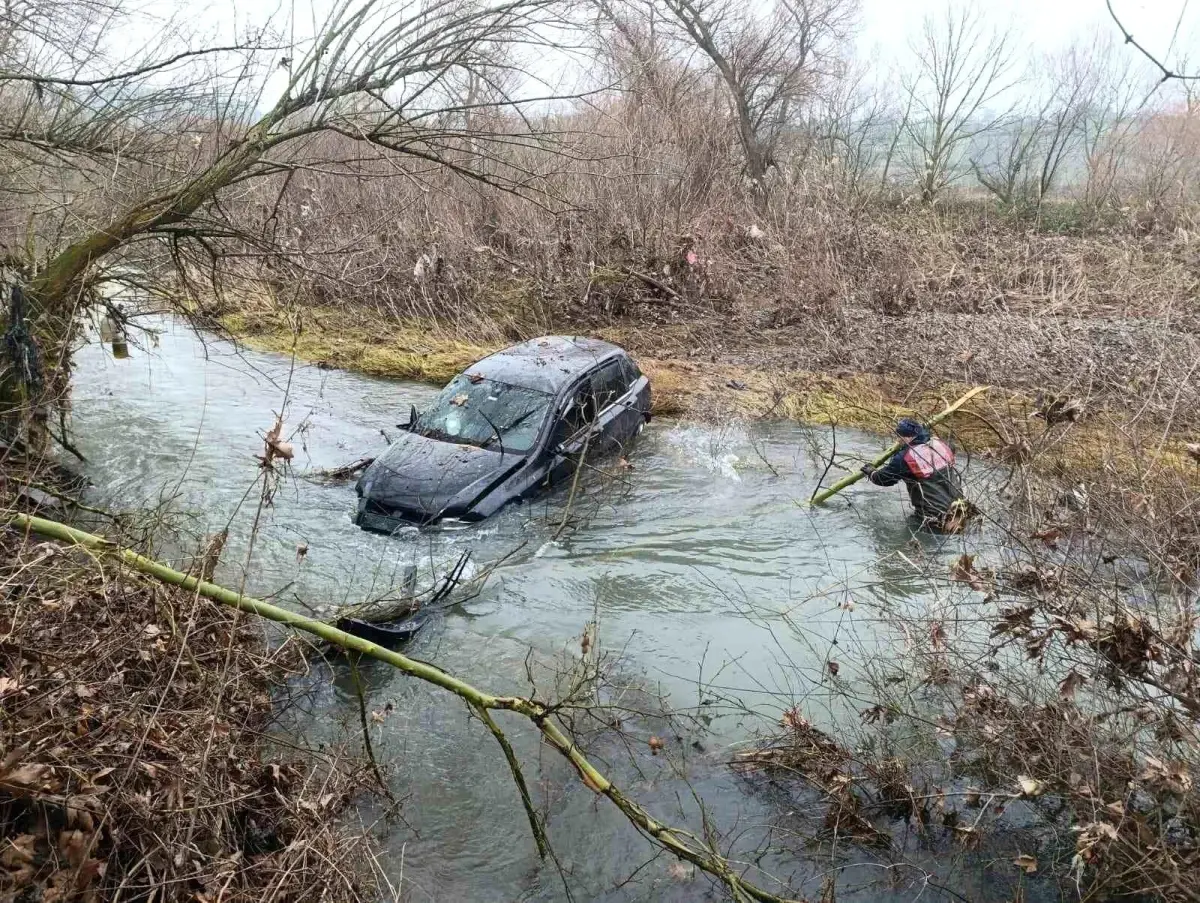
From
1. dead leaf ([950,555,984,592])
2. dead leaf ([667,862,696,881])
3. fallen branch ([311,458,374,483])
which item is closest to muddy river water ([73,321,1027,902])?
dead leaf ([667,862,696,881])

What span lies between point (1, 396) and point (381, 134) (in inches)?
165

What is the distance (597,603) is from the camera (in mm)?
7883

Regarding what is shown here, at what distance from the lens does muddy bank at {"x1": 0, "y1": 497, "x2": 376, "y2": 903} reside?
3490 mm

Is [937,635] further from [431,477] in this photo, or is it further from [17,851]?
[431,477]

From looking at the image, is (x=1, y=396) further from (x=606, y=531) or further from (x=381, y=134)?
(x=606, y=531)

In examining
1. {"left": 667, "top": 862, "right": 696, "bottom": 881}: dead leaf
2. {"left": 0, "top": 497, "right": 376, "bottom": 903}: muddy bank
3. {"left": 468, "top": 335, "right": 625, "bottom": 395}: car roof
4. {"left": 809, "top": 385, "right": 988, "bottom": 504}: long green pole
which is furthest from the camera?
{"left": 468, "top": 335, "right": 625, "bottom": 395}: car roof

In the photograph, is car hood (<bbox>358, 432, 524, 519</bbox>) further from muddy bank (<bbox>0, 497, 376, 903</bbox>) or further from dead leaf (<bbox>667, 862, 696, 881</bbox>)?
dead leaf (<bbox>667, 862, 696, 881</bbox>)

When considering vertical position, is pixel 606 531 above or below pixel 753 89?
below

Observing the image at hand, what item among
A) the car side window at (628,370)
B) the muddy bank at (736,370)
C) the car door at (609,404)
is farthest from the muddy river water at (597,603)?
the car side window at (628,370)

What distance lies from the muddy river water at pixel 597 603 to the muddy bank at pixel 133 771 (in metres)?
0.60

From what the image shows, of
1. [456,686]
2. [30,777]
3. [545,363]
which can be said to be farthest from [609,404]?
[30,777]

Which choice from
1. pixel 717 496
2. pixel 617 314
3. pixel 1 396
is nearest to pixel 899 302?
pixel 617 314

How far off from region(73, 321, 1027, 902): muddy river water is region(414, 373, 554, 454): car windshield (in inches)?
32.6

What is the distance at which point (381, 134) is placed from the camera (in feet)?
23.5
